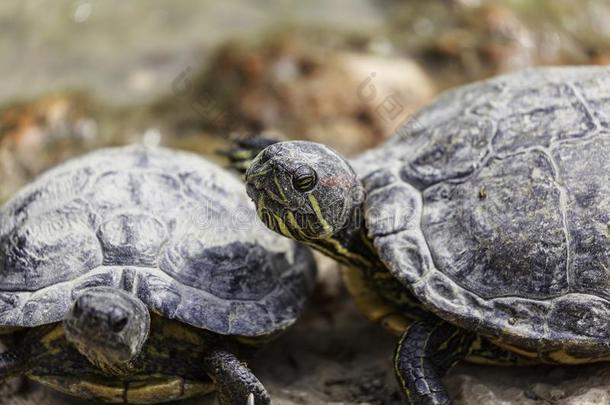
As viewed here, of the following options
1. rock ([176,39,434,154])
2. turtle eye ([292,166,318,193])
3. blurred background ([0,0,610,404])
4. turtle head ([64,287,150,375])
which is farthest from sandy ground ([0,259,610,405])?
rock ([176,39,434,154])

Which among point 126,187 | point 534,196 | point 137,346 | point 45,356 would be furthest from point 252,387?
point 534,196

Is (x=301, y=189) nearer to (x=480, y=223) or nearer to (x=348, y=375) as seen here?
(x=480, y=223)

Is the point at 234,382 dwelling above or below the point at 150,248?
below

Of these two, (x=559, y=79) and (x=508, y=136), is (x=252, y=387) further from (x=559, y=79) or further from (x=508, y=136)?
(x=559, y=79)

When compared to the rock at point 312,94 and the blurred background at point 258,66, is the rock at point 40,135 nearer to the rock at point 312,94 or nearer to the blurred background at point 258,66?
the blurred background at point 258,66

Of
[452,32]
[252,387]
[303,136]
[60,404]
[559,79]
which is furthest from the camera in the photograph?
[452,32]

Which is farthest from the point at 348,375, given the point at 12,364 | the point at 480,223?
the point at 12,364
